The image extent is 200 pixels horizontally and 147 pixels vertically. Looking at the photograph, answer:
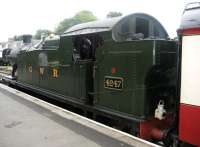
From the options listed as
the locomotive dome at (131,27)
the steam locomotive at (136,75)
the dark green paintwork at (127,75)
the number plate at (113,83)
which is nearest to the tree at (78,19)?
the steam locomotive at (136,75)

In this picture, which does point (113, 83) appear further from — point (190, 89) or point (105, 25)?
point (190, 89)

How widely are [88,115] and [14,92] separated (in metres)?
4.65

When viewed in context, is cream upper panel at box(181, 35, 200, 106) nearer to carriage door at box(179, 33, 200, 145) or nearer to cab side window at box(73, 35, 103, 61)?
carriage door at box(179, 33, 200, 145)

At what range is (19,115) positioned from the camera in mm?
8547

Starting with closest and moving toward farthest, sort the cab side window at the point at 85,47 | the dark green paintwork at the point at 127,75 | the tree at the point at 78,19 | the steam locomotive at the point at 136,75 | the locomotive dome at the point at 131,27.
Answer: the steam locomotive at the point at 136,75 → the dark green paintwork at the point at 127,75 → the locomotive dome at the point at 131,27 → the cab side window at the point at 85,47 → the tree at the point at 78,19

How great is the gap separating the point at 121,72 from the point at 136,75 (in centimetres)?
50

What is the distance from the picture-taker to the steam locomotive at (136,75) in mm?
5387

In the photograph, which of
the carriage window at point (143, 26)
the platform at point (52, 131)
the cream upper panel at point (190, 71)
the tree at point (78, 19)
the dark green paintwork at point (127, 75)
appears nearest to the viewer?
the cream upper panel at point (190, 71)

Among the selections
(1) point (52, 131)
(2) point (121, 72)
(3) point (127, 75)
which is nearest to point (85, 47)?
(2) point (121, 72)

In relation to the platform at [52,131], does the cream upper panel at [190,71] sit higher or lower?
higher

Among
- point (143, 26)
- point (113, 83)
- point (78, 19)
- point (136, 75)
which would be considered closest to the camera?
point (136, 75)

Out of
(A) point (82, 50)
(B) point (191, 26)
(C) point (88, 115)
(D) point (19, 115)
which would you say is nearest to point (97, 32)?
(A) point (82, 50)

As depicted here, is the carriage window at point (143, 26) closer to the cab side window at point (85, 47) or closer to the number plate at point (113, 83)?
the cab side window at point (85, 47)

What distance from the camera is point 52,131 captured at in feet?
22.6
